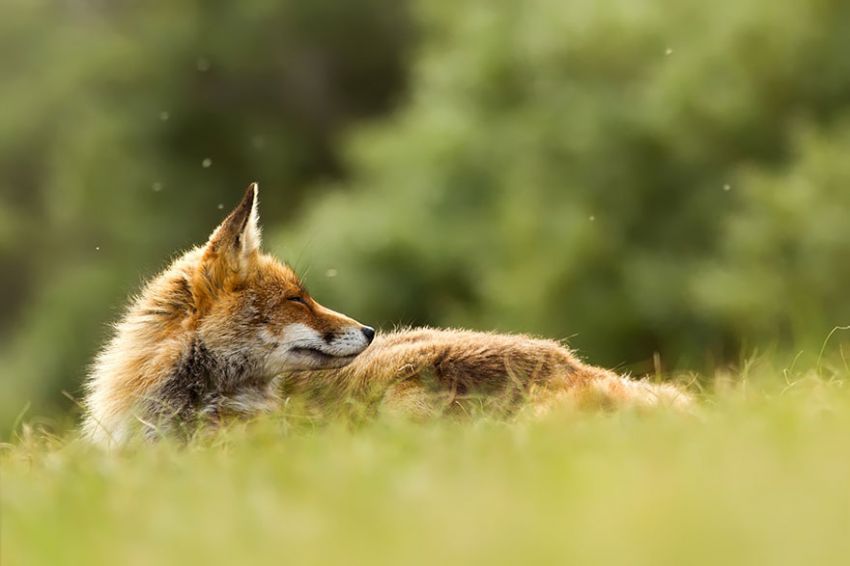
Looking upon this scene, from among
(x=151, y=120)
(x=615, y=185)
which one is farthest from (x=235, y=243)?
(x=151, y=120)

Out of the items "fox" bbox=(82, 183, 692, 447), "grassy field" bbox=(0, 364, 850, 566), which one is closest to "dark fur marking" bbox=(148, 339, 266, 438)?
"fox" bbox=(82, 183, 692, 447)

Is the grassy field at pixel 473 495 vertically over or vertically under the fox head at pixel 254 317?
under

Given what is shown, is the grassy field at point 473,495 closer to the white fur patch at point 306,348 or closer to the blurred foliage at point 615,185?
the white fur patch at point 306,348

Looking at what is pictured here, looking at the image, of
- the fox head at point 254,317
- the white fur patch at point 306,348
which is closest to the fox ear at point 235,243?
the fox head at point 254,317

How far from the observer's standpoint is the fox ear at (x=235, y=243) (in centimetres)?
661

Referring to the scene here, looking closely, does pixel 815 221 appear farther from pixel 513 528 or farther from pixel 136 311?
pixel 513 528

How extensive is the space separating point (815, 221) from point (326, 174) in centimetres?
1498

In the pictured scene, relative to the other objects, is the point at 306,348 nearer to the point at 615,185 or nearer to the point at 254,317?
the point at 254,317

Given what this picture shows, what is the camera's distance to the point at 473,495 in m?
3.59

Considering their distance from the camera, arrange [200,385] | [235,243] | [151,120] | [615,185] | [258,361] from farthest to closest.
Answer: [151,120] < [615,185] < [235,243] < [258,361] < [200,385]

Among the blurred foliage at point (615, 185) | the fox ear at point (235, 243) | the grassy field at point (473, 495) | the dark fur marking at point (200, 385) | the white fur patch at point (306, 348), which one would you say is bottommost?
the grassy field at point (473, 495)

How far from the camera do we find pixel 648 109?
20.3 meters

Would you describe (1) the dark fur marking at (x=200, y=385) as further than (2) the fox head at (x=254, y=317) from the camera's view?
No

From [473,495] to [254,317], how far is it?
311cm
